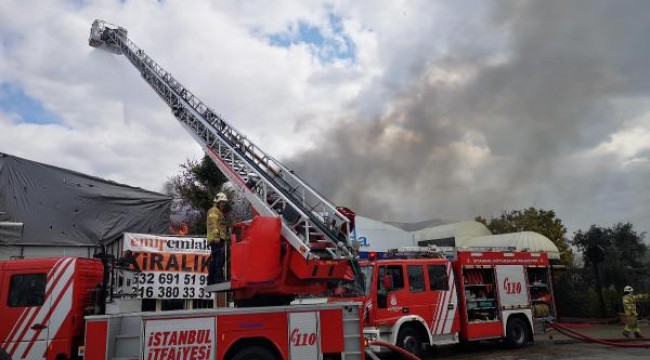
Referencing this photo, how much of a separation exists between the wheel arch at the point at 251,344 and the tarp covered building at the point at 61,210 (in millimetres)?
9802

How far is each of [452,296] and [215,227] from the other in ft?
22.9

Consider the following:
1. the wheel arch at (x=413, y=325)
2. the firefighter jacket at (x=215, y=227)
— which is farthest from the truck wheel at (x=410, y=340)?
the firefighter jacket at (x=215, y=227)

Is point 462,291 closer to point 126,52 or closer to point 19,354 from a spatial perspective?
point 19,354

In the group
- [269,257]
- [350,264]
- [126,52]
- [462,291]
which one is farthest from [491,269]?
[126,52]

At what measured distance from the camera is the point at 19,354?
7492 mm

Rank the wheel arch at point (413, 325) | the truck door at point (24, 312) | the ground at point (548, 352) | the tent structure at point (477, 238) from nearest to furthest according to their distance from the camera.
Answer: the truck door at point (24, 312), the wheel arch at point (413, 325), the ground at point (548, 352), the tent structure at point (477, 238)

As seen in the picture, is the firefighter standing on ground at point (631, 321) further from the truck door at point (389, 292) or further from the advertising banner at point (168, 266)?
the advertising banner at point (168, 266)

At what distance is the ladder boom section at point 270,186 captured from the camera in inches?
327

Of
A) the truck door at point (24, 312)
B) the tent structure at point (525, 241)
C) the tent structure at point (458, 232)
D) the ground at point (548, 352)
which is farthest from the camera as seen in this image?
the tent structure at point (458, 232)

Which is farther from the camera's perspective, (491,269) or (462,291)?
(491,269)

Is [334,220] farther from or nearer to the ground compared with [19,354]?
farther from the ground

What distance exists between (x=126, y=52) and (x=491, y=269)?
16.2 metres

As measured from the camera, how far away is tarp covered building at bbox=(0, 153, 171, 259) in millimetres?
14695

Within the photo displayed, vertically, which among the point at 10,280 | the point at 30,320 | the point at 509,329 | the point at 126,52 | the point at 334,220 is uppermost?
the point at 126,52
